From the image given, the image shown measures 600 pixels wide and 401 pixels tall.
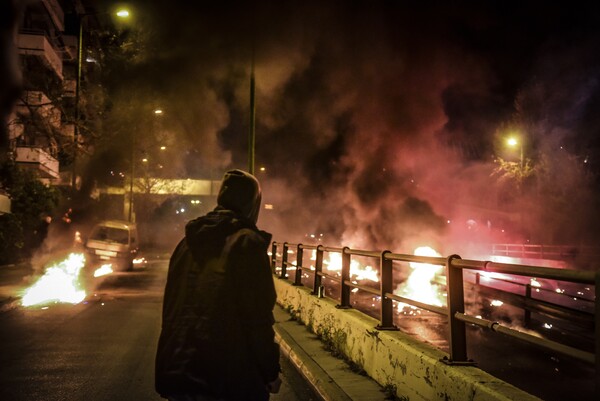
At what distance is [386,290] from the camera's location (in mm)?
5277

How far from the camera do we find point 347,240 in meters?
34.4

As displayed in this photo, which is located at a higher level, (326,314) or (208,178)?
(208,178)

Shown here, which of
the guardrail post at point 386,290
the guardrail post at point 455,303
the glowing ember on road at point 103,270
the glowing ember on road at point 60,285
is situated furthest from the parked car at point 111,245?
the guardrail post at point 455,303

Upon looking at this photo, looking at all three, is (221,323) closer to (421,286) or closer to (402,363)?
(402,363)

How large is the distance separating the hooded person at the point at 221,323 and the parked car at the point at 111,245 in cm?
1859

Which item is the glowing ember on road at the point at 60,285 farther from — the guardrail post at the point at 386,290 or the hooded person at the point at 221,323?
the hooded person at the point at 221,323

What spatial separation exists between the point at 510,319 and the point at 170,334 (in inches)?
409

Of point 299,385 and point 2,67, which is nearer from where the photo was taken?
point 2,67

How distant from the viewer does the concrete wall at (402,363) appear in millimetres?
3309

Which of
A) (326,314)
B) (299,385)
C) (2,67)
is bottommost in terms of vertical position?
(299,385)

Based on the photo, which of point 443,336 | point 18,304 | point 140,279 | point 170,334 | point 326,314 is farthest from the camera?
point 140,279

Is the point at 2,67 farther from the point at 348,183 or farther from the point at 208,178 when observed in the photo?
the point at 208,178

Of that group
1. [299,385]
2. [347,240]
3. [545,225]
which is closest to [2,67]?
[299,385]

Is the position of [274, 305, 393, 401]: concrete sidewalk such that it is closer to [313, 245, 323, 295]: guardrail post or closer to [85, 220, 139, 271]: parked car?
[313, 245, 323, 295]: guardrail post
